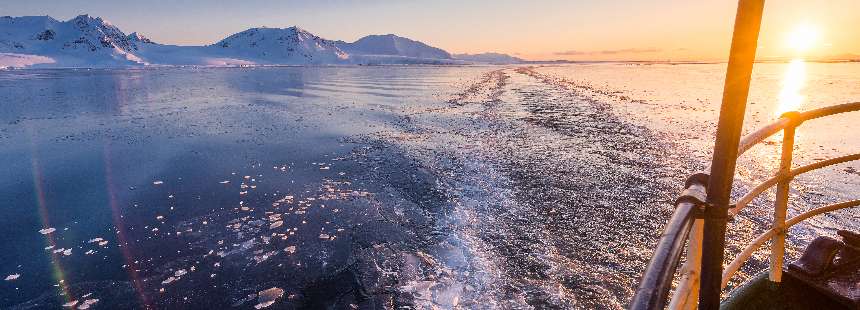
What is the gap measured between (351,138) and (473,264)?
9.55 m

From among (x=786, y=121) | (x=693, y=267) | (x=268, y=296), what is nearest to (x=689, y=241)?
(x=693, y=267)

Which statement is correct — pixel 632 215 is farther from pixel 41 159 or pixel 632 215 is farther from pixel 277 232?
pixel 41 159

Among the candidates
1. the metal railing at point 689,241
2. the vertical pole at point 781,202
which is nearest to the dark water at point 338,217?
the vertical pole at point 781,202

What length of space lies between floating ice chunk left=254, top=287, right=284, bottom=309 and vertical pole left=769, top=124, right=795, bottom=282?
15.5 feet

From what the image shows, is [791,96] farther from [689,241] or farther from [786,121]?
[689,241]

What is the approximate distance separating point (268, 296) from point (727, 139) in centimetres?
500

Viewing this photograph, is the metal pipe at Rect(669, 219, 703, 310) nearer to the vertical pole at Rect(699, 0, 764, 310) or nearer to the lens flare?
the vertical pole at Rect(699, 0, 764, 310)

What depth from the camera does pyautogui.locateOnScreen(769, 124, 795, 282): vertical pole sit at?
2.48 metres

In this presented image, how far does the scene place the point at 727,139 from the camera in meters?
1.45

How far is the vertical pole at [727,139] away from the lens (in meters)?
1.35

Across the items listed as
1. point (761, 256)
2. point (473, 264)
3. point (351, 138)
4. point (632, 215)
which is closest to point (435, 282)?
point (473, 264)

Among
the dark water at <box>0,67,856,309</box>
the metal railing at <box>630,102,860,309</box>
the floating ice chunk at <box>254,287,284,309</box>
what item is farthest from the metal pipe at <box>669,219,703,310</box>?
the floating ice chunk at <box>254,287,284,309</box>

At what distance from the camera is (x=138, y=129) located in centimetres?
1706

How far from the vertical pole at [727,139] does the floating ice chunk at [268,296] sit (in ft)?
15.1
